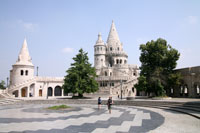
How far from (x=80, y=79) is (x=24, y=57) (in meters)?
19.7

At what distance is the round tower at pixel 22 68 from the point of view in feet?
140

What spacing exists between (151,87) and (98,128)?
74.7ft

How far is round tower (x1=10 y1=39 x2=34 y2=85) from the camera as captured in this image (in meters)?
42.7

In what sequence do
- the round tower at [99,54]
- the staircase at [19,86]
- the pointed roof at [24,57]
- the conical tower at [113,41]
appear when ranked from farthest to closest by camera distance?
the conical tower at [113,41]
the round tower at [99,54]
the pointed roof at [24,57]
the staircase at [19,86]

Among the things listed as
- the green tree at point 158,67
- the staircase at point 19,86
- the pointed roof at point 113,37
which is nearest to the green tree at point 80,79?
the green tree at point 158,67

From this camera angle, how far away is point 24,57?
144 ft

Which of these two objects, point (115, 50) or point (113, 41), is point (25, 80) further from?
point (113, 41)

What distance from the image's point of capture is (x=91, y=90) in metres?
33.3

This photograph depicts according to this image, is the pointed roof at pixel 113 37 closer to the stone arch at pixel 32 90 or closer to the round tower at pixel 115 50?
the round tower at pixel 115 50

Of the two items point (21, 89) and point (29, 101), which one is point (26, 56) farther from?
point (29, 101)

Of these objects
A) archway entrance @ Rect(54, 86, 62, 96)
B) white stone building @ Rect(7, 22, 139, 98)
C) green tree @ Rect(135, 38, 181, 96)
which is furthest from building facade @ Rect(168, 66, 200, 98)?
archway entrance @ Rect(54, 86, 62, 96)

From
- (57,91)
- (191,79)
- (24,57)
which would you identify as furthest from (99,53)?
(191,79)

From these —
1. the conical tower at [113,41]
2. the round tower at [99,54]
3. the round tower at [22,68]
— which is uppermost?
the conical tower at [113,41]

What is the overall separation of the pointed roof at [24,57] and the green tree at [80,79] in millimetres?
15788
